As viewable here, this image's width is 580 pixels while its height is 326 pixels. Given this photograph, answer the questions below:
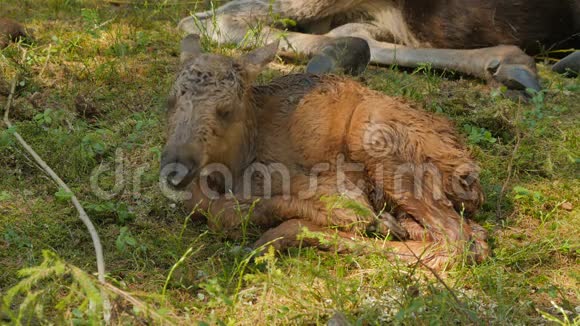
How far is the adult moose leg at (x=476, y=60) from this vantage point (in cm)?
650

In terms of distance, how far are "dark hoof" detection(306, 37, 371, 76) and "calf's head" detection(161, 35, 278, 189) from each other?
4.88 ft

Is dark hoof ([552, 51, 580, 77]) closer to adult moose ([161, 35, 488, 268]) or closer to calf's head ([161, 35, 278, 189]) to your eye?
adult moose ([161, 35, 488, 268])

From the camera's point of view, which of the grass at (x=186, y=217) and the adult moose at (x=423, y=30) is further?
the adult moose at (x=423, y=30)

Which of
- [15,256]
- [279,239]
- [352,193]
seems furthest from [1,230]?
[352,193]

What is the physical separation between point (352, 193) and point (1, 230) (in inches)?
71.6

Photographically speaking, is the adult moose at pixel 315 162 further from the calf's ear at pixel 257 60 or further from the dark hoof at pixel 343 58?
the dark hoof at pixel 343 58

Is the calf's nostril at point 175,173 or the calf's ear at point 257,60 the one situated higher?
the calf's ear at point 257,60

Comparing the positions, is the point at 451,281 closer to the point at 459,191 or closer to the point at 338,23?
the point at 459,191

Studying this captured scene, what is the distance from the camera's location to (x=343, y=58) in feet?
21.2

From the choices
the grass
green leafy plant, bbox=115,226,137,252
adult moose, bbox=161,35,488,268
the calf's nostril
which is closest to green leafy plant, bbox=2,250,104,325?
the grass

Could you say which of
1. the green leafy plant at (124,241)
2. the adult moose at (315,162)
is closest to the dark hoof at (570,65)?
the adult moose at (315,162)

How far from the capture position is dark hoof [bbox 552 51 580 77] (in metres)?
6.82

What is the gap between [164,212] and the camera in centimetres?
495

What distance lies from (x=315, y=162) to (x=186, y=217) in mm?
737
